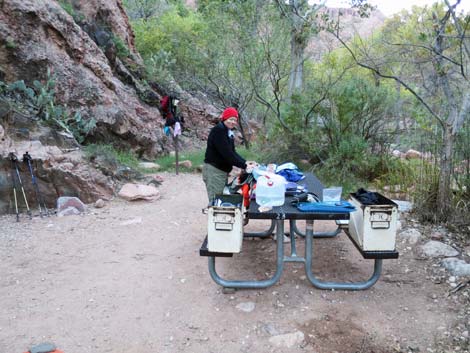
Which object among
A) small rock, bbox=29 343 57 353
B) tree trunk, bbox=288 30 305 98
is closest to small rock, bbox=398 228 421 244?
small rock, bbox=29 343 57 353

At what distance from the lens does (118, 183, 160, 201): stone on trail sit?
7.18m

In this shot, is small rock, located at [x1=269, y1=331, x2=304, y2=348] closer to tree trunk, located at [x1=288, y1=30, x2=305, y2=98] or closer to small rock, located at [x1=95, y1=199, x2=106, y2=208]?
small rock, located at [x1=95, y1=199, x2=106, y2=208]

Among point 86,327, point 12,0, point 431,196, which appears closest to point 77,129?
point 12,0

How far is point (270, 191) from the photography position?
12.3 feet

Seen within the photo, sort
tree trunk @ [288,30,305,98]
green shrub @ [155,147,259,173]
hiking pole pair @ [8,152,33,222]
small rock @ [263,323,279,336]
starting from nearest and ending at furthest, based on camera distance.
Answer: small rock @ [263,323,279,336] < hiking pole pair @ [8,152,33,222] < green shrub @ [155,147,259,173] < tree trunk @ [288,30,305,98]

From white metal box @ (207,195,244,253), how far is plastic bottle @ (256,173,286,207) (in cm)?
39

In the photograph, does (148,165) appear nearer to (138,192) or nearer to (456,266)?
(138,192)

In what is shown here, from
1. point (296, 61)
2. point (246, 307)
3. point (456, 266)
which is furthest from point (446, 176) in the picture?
point (296, 61)

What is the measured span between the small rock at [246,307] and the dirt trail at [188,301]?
0.02 metres

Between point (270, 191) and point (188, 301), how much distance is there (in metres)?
1.22

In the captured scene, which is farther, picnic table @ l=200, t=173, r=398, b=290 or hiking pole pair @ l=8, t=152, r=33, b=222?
hiking pole pair @ l=8, t=152, r=33, b=222

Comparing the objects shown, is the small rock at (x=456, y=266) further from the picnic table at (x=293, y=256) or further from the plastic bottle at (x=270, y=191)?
the plastic bottle at (x=270, y=191)

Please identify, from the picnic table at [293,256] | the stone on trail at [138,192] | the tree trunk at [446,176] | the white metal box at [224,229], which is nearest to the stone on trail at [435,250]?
the tree trunk at [446,176]

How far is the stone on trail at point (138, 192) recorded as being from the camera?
7184 millimetres
